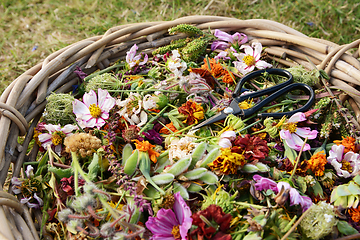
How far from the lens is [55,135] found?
101 cm

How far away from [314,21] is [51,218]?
2137 mm

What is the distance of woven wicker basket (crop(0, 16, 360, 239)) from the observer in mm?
931

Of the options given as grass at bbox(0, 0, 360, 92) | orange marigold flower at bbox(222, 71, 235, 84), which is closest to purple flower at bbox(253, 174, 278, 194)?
orange marigold flower at bbox(222, 71, 235, 84)

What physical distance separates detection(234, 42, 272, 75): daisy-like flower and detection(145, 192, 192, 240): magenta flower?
0.68 meters

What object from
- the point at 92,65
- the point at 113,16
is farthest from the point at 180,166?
the point at 113,16

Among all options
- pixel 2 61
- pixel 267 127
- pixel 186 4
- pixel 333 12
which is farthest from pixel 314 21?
pixel 2 61

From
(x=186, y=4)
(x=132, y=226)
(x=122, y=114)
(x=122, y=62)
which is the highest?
(x=186, y=4)

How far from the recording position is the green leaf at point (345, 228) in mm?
820

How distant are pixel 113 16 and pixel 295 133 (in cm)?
173

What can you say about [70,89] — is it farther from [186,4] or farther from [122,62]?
[186,4]

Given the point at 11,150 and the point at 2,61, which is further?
the point at 2,61

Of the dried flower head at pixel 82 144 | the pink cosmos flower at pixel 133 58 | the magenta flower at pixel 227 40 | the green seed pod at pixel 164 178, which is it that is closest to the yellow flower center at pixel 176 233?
the green seed pod at pixel 164 178

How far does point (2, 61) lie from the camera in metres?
1.97

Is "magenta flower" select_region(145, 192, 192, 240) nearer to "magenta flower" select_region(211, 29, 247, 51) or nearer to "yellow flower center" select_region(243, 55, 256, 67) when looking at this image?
"yellow flower center" select_region(243, 55, 256, 67)
